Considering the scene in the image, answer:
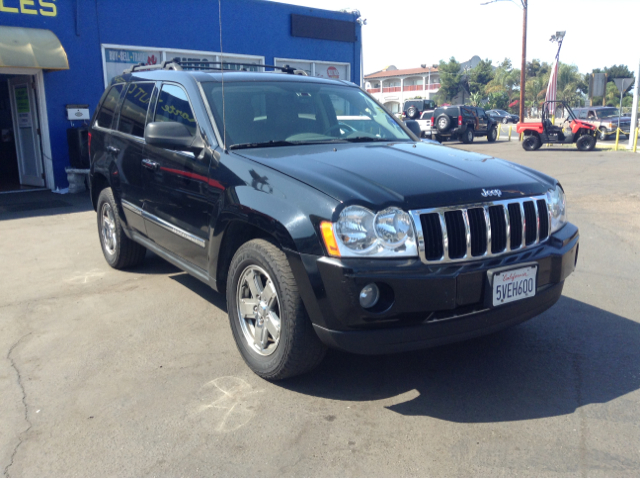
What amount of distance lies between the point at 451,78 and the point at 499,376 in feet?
254

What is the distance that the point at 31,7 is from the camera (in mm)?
11305

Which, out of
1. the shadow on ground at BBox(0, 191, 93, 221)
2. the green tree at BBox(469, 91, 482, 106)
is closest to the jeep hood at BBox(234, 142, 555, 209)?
the shadow on ground at BBox(0, 191, 93, 221)

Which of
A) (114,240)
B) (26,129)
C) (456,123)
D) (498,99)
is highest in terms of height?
(498,99)

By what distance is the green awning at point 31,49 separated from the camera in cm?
1033

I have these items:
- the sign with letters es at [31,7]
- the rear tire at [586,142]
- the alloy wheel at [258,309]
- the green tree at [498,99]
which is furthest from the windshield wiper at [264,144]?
the green tree at [498,99]

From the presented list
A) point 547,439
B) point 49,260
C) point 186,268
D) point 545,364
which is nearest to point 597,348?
point 545,364

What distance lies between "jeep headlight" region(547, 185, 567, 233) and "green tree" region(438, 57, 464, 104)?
252 ft

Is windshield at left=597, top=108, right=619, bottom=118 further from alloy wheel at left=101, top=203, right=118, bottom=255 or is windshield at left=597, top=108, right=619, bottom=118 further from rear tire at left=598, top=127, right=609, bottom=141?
alloy wheel at left=101, top=203, right=118, bottom=255

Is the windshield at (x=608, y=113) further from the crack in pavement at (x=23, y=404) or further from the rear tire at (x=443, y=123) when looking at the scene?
the crack in pavement at (x=23, y=404)

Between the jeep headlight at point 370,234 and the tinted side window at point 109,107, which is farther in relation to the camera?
the tinted side window at point 109,107

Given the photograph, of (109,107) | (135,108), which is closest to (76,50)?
(109,107)

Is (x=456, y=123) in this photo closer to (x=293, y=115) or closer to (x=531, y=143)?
(x=531, y=143)

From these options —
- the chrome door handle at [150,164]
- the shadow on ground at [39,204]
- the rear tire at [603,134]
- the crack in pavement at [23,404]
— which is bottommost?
the crack in pavement at [23,404]

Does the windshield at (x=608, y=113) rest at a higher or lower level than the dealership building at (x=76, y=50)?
lower
